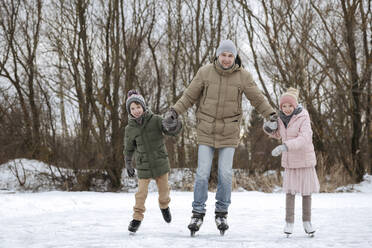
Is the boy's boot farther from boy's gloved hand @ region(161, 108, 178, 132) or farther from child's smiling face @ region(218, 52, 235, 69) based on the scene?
child's smiling face @ region(218, 52, 235, 69)

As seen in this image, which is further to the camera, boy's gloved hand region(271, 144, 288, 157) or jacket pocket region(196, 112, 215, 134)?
jacket pocket region(196, 112, 215, 134)

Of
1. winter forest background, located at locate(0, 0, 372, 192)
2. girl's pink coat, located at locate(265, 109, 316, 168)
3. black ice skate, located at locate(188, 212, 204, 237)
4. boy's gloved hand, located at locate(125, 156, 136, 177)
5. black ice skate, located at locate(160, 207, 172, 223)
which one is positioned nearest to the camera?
girl's pink coat, located at locate(265, 109, 316, 168)

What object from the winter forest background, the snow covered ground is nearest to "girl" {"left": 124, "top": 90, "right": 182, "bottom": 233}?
the snow covered ground

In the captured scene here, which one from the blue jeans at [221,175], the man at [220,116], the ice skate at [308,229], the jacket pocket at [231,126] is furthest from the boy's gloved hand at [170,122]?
the ice skate at [308,229]

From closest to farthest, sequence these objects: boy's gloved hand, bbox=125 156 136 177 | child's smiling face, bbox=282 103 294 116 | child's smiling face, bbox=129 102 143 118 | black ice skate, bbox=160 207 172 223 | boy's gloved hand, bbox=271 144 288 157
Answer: boy's gloved hand, bbox=271 144 288 157
child's smiling face, bbox=282 103 294 116
child's smiling face, bbox=129 102 143 118
boy's gloved hand, bbox=125 156 136 177
black ice skate, bbox=160 207 172 223

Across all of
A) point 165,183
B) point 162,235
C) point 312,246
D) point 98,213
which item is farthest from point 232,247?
point 98,213

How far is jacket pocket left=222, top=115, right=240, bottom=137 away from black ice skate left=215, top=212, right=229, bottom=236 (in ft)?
2.78

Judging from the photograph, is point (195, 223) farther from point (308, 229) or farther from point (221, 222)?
point (308, 229)

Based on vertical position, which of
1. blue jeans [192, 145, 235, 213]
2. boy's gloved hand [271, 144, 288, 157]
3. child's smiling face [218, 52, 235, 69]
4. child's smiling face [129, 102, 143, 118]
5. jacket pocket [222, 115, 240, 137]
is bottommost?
blue jeans [192, 145, 235, 213]

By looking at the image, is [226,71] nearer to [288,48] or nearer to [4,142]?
[288,48]

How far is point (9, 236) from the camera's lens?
13.9 feet

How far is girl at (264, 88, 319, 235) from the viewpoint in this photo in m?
4.04

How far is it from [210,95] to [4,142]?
10.9m

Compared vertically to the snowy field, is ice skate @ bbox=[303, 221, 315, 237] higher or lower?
higher
